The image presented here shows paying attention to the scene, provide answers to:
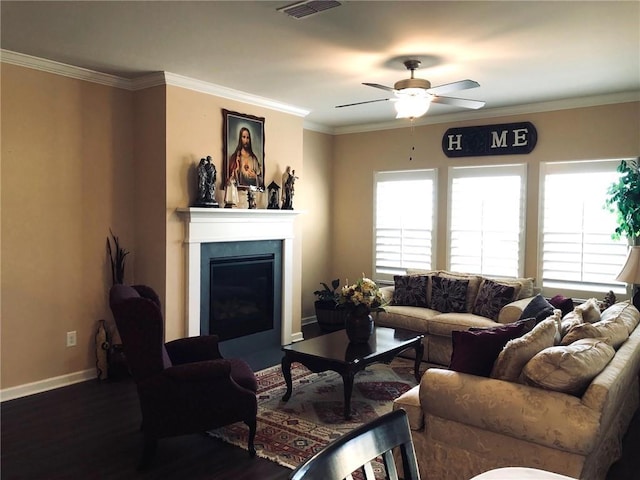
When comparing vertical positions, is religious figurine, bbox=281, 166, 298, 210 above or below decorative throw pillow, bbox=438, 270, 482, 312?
above

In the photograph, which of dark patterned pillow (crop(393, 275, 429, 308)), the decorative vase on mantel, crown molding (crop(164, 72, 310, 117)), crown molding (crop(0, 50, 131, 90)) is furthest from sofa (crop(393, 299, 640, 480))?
crown molding (crop(0, 50, 131, 90))

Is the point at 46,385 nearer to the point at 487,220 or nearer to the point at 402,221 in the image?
the point at 402,221

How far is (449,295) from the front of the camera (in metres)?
5.59

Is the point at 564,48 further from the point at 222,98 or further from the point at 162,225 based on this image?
the point at 162,225

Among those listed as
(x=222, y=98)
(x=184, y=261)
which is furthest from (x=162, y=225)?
(x=222, y=98)

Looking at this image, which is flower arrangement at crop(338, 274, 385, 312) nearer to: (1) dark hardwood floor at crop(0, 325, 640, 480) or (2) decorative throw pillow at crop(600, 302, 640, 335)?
(1) dark hardwood floor at crop(0, 325, 640, 480)

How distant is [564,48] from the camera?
3.81 meters

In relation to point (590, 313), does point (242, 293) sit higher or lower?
lower

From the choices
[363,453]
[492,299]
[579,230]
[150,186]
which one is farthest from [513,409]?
[150,186]

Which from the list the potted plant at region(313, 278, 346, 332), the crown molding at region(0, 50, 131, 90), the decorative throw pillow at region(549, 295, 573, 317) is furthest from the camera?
the potted plant at region(313, 278, 346, 332)

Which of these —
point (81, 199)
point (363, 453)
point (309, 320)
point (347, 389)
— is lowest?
point (309, 320)

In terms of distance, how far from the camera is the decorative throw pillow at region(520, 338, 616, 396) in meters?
2.50

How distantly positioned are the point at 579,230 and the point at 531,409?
355 cm

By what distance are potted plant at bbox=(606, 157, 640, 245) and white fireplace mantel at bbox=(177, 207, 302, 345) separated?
3312mm
